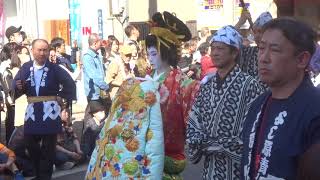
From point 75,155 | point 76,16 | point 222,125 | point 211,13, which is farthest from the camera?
point 211,13

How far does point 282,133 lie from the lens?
2.19m

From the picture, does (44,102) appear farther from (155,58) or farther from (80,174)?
(155,58)

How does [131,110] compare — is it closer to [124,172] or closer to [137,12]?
[124,172]

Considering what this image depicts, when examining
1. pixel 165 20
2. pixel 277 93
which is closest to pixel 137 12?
pixel 165 20

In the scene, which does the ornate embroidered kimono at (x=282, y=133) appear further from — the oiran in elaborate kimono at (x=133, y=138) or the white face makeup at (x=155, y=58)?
the white face makeup at (x=155, y=58)

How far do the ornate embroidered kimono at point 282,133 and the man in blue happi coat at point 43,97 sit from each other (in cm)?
435

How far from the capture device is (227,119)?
351 cm

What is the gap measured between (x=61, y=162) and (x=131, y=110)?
178 inches

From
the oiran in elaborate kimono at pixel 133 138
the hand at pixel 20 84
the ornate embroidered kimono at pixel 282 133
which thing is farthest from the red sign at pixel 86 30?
the ornate embroidered kimono at pixel 282 133

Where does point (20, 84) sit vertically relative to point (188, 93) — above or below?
below

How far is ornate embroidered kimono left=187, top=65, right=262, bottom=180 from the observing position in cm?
348

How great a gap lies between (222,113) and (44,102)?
3335mm

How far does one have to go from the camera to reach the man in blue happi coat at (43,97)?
639 centimetres

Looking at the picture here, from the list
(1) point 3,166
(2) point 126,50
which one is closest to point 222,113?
(1) point 3,166
